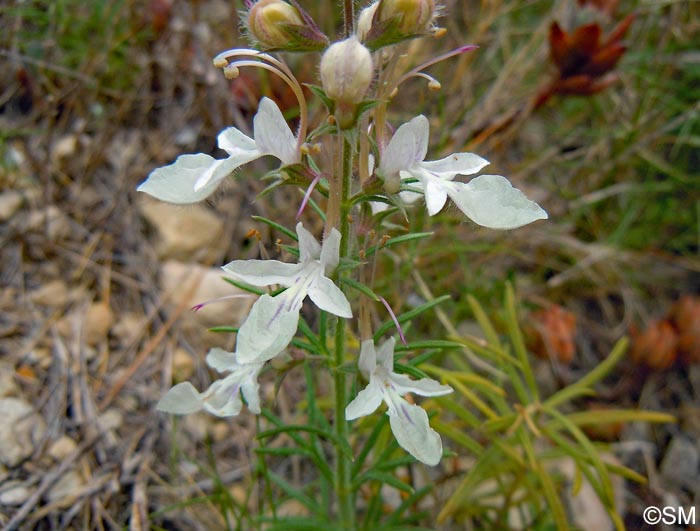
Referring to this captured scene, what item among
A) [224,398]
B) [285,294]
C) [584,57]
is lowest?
[224,398]

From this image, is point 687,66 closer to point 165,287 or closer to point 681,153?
point 681,153

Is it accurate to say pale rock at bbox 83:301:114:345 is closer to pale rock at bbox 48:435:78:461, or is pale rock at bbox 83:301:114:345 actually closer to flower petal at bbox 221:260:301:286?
pale rock at bbox 48:435:78:461

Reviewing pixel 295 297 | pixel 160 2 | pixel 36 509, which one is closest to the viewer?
pixel 295 297

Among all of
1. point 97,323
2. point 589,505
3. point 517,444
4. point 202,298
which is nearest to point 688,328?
point 589,505

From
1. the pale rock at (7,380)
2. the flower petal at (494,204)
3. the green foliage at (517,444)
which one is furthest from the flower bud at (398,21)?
the pale rock at (7,380)

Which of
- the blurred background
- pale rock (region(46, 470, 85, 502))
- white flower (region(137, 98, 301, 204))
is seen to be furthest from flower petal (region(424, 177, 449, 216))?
pale rock (region(46, 470, 85, 502))

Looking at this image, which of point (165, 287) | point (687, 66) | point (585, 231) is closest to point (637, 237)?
point (585, 231)

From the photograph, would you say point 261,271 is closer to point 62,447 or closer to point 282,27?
point 282,27
